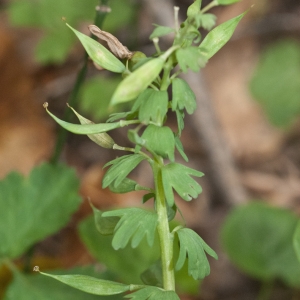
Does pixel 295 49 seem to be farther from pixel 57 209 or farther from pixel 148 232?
pixel 148 232

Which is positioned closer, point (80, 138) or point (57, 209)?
point (57, 209)

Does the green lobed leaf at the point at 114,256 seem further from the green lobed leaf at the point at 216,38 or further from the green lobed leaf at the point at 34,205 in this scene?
the green lobed leaf at the point at 216,38

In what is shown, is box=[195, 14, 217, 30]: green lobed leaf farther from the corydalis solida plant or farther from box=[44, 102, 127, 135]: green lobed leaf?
box=[44, 102, 127, 135]: green lobed leaf

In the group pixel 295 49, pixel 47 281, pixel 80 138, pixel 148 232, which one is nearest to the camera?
pixel 148 232

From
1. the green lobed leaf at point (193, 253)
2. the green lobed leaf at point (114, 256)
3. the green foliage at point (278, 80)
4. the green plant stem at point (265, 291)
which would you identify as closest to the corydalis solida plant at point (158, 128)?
the green lobed leaf at point (193, 253)

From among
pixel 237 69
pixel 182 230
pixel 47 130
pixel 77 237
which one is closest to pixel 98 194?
pixel 77 237

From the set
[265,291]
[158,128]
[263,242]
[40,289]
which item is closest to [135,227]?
[158,128]

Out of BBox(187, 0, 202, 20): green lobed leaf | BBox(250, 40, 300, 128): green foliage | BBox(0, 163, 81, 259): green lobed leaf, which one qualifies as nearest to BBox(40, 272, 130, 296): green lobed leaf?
BBox(187, 0, 202, 20): green lobed leaf
